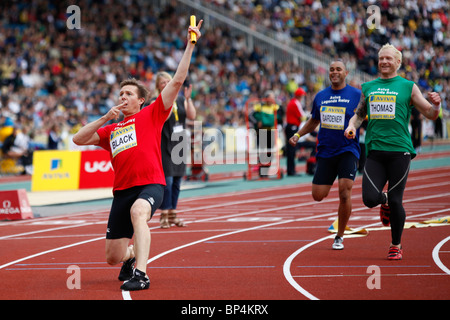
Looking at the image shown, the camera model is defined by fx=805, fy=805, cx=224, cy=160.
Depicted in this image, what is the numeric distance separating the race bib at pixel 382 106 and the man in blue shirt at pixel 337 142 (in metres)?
0.93

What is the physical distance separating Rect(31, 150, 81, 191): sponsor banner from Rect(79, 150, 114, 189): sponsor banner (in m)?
0.13

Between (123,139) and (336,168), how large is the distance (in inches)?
128

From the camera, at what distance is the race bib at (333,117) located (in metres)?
9.70

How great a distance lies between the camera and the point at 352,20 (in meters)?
39.3

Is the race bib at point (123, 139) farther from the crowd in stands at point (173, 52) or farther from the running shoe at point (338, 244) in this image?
the crowd in stands at point (173, 52)

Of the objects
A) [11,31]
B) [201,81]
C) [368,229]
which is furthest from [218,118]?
[368,229]

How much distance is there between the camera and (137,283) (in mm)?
7062

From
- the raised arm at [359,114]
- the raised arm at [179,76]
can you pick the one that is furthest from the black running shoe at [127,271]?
the raised arm at [359,114]

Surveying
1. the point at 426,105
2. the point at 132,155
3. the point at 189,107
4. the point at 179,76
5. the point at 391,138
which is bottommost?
the point at 132,155

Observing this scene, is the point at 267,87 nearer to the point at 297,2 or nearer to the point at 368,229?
the point at 297,2

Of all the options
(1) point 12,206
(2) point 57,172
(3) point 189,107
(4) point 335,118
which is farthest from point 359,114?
(2) point 57,172

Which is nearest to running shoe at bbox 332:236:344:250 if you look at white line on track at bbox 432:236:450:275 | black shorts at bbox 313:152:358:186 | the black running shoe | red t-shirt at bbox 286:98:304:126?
black shorts at bbox 313:152:358:186

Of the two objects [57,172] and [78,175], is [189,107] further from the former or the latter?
[57,172]

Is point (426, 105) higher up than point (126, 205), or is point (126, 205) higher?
point (426, 105)
